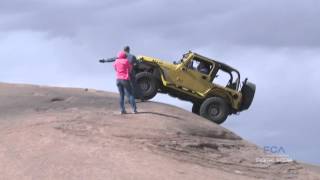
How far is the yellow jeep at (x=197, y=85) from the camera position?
2158 cm

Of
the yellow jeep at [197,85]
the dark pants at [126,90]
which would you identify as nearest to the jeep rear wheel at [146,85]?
the yellow jeep at [197,85]

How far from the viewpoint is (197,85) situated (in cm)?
2214

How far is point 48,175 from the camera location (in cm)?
1288

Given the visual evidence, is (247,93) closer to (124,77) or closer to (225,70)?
(225,70)

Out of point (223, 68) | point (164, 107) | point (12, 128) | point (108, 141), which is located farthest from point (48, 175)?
point (223, 68)

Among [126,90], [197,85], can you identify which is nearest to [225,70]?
[197,85]

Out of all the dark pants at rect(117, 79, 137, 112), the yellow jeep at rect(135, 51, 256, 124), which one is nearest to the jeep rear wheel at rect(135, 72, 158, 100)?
the yellow jeep at rect(135, 51, 256, 124)

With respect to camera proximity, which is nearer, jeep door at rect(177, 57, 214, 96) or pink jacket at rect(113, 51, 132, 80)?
pink jacket at rect(113, 51, 132, 80)

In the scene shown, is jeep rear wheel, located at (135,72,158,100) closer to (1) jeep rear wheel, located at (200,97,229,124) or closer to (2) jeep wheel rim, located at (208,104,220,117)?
(1) jeep rear wheel, located at (200,97,229,124)

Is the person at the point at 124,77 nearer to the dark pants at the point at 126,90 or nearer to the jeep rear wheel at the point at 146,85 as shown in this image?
the dark pants at the point at 126,90

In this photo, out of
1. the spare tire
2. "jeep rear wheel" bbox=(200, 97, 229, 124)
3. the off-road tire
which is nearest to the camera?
"jeep rear wheel" bbox=(200, 97, 229, 124)

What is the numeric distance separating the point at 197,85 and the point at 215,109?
3.09 ft

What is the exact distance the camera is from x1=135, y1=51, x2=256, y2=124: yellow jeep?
850 inches

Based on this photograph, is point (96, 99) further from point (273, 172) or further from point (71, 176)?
point (71, 176)
